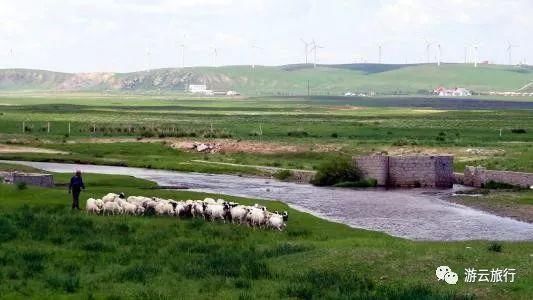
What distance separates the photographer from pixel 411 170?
66.9 m

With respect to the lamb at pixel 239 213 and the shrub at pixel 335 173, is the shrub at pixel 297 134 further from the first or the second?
the lamb at pixel 239 213

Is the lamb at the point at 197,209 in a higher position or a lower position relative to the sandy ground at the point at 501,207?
higher

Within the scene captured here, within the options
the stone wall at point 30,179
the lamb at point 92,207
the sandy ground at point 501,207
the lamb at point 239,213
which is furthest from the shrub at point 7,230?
the sandy ground at point 501,207

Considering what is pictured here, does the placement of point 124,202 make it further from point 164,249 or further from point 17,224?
point 164,249

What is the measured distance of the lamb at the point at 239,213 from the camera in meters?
39.0

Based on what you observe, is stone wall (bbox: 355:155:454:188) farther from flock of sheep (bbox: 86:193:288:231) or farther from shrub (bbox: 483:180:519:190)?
flock of sheep (bbox: 86:193:288:231)

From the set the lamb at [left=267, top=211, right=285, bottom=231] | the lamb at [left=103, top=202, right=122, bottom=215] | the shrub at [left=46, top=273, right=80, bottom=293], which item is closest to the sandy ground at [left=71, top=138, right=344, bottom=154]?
the lamb at [left=103, top=202, right=122, bottom=215]

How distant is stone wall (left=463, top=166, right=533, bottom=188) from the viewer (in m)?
62.2

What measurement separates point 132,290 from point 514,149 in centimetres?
6621

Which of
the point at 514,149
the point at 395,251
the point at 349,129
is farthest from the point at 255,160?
the point at 395,251

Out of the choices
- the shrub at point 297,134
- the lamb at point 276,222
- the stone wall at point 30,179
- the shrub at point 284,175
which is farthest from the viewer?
the shrub at point 297,134

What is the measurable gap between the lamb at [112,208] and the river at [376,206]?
434 inches

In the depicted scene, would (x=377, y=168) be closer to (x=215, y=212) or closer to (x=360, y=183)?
(x=360, y=183)

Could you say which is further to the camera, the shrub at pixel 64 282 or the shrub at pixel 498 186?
the shrub at pixel 498 186
